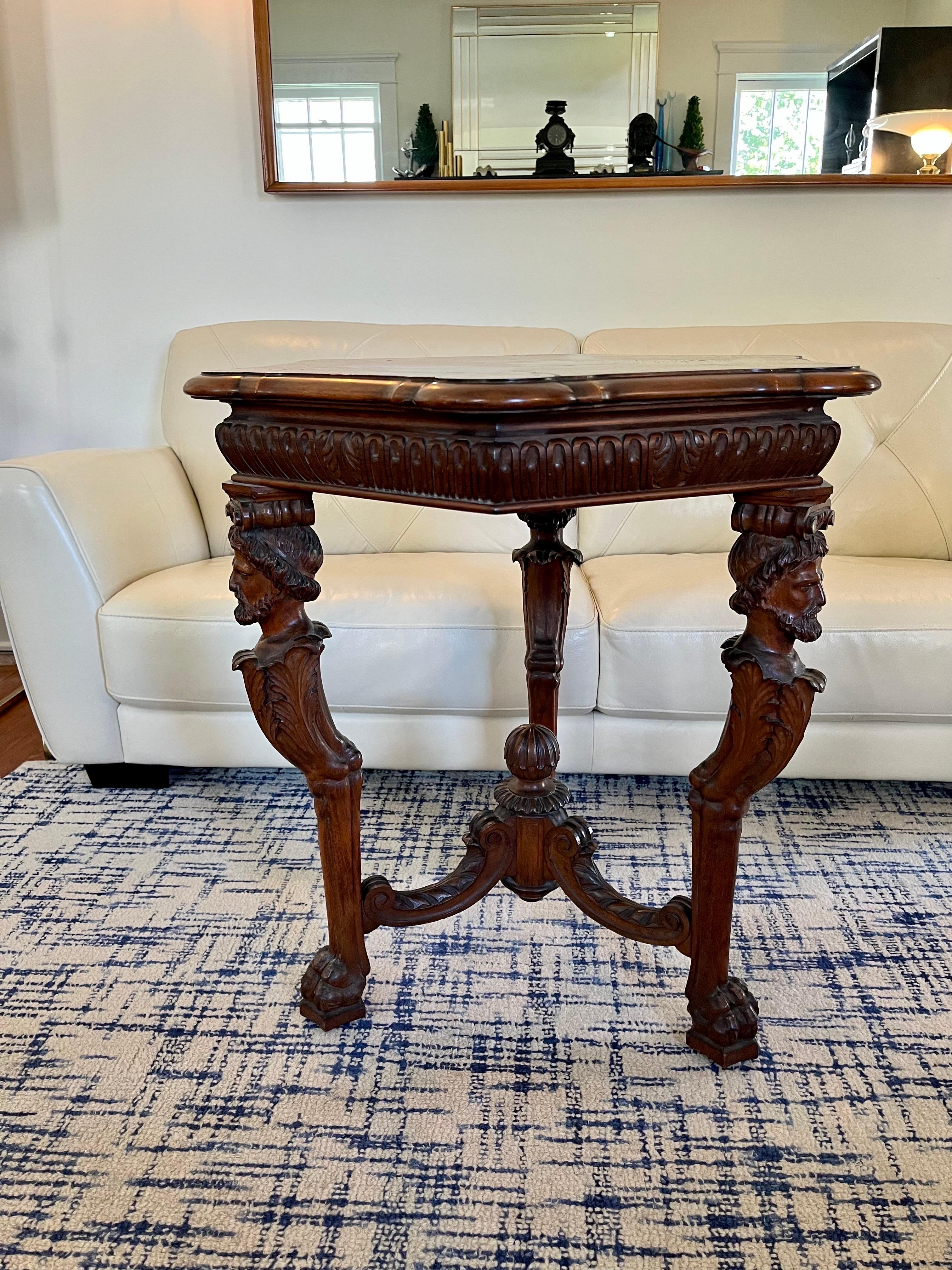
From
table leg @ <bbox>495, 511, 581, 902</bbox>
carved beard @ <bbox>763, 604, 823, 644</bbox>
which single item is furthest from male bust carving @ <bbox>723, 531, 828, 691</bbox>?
table leg @ <bbox>495, 511, 581, 902</bbox>

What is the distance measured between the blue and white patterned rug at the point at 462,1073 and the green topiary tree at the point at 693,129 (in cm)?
163

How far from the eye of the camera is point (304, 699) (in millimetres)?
1156

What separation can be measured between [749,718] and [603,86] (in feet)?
6.06

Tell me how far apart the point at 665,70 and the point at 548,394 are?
1892 millimetres

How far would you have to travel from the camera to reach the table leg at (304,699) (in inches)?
43.7

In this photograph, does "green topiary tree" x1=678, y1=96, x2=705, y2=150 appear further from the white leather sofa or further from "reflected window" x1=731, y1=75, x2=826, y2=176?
the white leather sofa

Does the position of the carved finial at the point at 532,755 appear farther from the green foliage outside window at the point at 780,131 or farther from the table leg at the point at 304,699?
the green foliage outside window at the point at 780,131

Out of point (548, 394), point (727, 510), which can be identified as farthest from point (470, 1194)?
point (727, 510)

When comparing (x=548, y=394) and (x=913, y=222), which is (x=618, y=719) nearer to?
(x=548, y=394)

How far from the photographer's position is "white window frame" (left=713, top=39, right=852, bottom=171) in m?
2.29

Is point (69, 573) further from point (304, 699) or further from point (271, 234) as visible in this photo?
point (271, 234)

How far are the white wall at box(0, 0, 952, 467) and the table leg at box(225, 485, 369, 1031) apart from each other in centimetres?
158

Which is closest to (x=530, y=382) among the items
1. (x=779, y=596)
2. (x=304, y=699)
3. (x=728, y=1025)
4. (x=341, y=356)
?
(x=779, y=596)

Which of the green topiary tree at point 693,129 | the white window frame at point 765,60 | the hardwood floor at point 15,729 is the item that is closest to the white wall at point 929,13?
the white window frame at point 765,60
